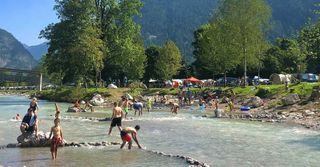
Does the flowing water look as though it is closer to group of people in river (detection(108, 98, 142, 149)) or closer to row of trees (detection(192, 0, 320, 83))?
group of people in river (detection(108, 98, 142, 149))

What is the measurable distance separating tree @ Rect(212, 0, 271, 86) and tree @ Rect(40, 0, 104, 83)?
22610 mm

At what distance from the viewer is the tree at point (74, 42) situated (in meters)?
78.2

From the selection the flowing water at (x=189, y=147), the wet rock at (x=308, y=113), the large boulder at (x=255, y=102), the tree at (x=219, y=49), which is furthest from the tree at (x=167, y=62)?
the flowing water at (x=189, y=147)

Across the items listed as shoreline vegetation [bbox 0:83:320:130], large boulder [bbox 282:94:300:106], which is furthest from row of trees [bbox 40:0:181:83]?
large boulder [bbox 282:94:300:106]

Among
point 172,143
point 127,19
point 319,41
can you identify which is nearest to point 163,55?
point 127,19

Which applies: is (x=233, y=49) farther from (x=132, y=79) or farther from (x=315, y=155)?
(x=315, y=155)

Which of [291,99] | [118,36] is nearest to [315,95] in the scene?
[291,99]

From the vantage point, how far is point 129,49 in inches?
3297

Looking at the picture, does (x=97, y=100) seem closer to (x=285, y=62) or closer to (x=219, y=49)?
(x=219, y=49)

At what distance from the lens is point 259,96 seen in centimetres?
6059

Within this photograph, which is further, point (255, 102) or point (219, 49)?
point (219, 49)

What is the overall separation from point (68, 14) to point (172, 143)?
58507 millimetres

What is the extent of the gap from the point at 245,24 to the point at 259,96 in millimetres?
18924

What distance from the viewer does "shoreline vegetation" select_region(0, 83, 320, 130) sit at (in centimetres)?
4344
